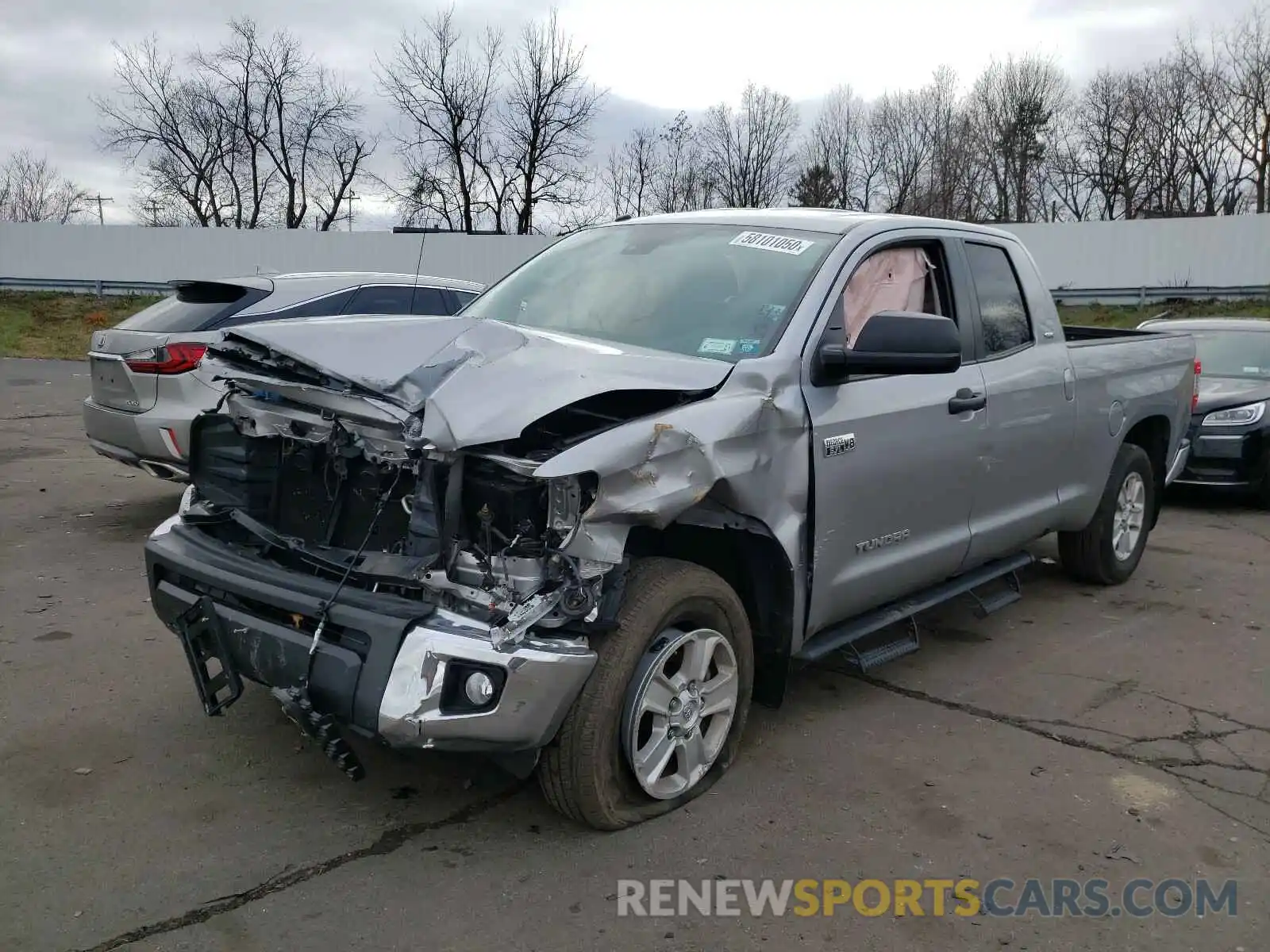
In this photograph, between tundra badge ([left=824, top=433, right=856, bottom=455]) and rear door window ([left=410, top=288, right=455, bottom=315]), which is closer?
tundra badge ([left=824, top=433, right=856, bottom=455])

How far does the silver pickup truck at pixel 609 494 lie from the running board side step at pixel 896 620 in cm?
2

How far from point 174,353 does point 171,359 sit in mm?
39

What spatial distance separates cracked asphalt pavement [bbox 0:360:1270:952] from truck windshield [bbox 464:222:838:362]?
158 centimetres

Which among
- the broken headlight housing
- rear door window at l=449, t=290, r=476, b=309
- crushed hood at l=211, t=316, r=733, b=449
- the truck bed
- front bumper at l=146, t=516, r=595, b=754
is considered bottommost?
front bumper at l=146, t=516, r=595, b=754

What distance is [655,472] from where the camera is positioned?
121 inches

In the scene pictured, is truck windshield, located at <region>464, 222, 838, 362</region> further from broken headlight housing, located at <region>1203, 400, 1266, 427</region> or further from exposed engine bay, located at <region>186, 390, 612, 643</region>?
broken headlight housing, located at <region>1203, 400, 1266, 427</region>

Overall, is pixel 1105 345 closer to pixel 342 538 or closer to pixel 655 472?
pixel 655 472

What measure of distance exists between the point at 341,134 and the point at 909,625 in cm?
4563

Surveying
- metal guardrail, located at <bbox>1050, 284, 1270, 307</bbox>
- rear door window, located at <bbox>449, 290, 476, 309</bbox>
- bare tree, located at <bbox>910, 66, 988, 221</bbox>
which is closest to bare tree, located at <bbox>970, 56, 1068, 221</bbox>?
bare tree, located at <bbox>910, 66, 988, 221</bbox>

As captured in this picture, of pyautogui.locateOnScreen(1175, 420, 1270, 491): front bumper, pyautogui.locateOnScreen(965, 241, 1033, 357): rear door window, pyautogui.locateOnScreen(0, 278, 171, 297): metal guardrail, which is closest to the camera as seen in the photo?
pyautogui.locateOnScreen(965, 241, 1033, 357): rear door window

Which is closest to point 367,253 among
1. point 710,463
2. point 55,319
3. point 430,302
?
point 55,319

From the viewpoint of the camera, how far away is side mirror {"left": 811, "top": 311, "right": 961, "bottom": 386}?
3629mm

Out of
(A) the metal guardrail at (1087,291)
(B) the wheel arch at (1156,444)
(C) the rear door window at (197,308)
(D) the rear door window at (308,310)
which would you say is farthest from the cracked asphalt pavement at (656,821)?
(A) the metal guardrail at (1087,291)

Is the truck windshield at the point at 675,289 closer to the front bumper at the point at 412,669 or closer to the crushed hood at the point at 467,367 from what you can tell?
the crushed hood at the point at 467,367
